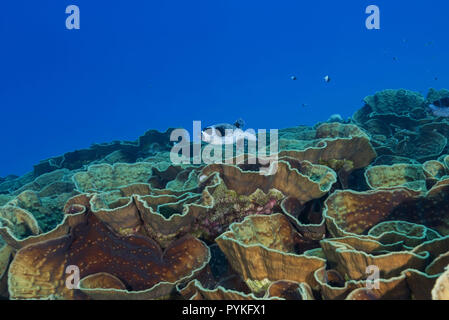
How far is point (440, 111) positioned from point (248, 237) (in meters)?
5.46

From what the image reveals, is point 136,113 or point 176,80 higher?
point 176,80

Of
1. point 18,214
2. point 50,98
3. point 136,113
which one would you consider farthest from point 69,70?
point 18,214

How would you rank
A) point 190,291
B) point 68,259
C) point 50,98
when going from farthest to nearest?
point 50,98
point 68,259
point 190,291

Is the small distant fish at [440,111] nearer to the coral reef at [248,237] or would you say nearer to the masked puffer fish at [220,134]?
the coral reef at [248,237]

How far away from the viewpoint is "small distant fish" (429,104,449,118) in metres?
5.73

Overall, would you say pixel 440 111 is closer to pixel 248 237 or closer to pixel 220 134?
pixel 220 134

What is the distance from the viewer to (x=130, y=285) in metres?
2.73

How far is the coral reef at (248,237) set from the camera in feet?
6.61

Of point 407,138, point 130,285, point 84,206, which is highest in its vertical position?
point 407,138

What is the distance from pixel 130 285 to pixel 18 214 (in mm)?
1384

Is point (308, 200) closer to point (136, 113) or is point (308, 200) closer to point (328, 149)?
point (328, 149)

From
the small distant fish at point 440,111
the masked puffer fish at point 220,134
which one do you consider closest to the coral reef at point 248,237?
the masked puffer fish at point 220,134

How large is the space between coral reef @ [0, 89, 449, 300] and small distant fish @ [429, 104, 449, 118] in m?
3.09

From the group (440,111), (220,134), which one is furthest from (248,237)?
(440,111)
